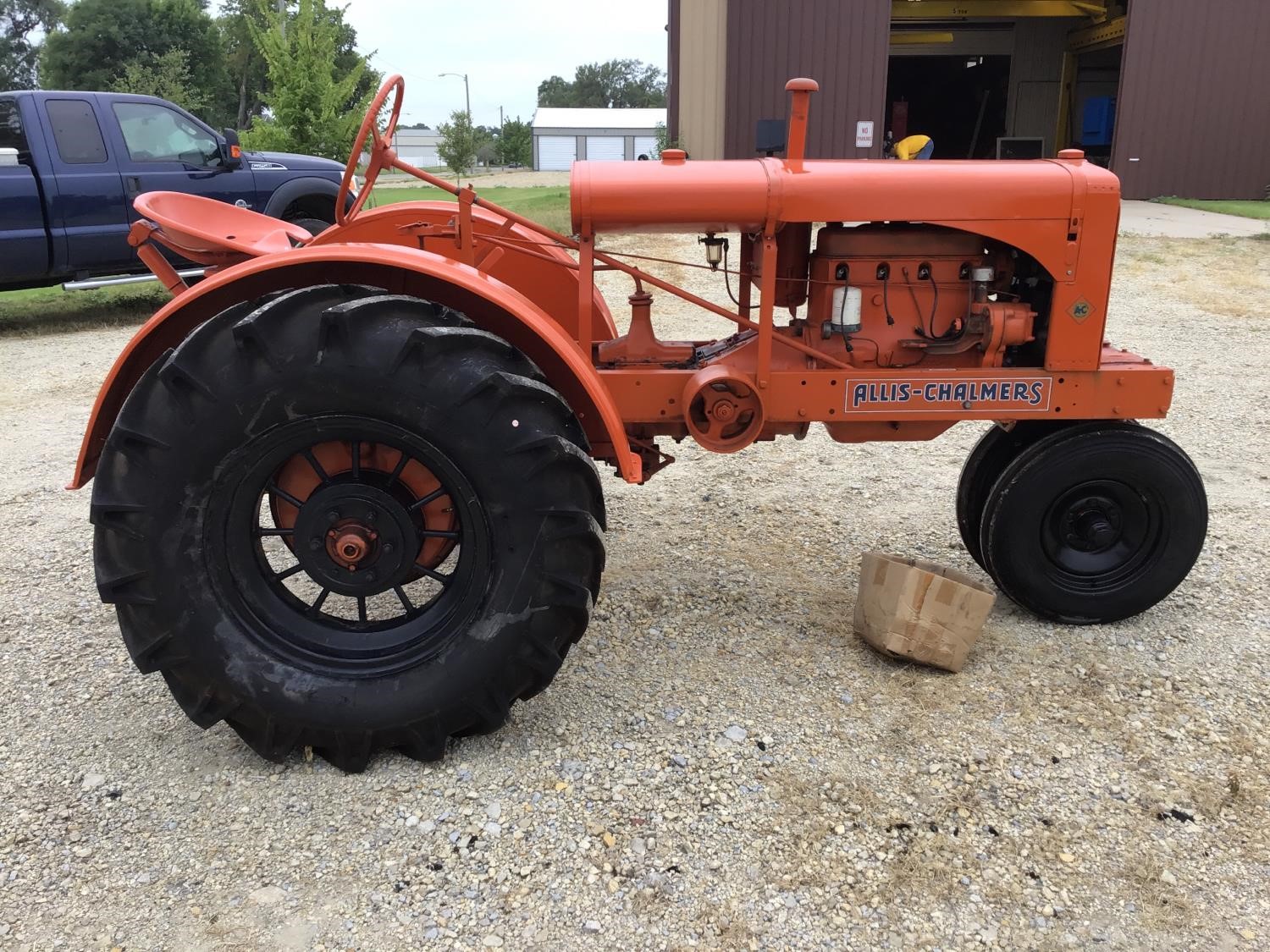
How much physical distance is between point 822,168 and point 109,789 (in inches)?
101

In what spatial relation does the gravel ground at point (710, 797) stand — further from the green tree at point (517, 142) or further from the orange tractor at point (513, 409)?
the green tree at point (517, 142)

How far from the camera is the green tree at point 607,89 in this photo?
9538 cm

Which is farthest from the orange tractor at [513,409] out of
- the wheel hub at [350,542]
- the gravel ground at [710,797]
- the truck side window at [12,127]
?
the truck side window at [12,127]

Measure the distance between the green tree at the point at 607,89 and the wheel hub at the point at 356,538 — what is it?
323 ft

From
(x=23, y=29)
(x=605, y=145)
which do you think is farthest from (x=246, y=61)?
(x=605, y=145)

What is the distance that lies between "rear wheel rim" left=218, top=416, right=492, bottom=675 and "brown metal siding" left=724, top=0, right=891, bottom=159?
51.1 ft

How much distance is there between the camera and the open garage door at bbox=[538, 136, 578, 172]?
194ft

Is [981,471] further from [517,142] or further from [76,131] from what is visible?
[517,142]

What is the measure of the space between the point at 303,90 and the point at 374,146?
15.3 m

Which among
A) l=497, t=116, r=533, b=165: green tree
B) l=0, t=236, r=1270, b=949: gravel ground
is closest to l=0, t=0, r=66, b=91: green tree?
l=497, t=116, r=533, b=165: green tree

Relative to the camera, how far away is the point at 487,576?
8.02 ft

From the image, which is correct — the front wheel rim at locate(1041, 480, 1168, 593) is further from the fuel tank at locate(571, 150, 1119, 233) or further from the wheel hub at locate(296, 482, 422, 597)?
the wheel hub at locate(296, 482, 422, 597)

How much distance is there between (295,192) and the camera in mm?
9773

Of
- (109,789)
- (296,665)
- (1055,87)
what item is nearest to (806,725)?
(296,665)
